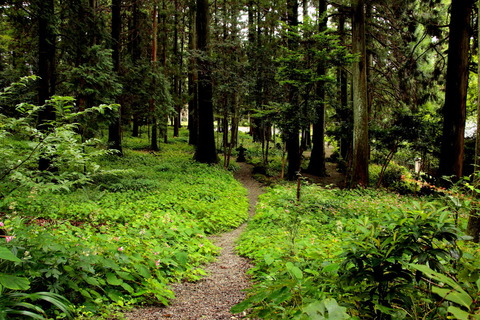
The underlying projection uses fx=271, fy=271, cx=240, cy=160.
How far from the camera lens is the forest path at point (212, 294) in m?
2.78

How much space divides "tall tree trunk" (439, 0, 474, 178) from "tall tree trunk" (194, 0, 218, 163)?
9.31 m

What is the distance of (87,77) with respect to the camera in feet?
29.5

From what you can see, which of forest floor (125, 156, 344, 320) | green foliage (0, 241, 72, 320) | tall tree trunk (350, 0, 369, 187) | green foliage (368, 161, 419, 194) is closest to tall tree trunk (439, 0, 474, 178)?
tall tree trunk (350, 0, 369, 187)

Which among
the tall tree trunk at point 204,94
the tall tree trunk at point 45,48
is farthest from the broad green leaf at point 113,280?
the tall tree trunk at point 204,94

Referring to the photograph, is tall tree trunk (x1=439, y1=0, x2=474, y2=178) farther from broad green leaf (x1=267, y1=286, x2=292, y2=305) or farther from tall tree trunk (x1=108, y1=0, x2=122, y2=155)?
tall tree trunk (x1=108, y1=0, x2=122, y2=155)

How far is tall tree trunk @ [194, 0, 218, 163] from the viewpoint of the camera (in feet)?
43.4

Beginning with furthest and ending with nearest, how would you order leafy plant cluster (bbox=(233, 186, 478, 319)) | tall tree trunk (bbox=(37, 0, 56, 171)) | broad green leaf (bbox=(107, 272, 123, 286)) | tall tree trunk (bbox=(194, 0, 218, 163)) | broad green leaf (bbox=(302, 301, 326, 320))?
tall tree trunk (bbox=(194, 0, 218, 163)) < tall tree trunk (bbox=(37, 0, 56, 171)) < broad green leaf (bbox=(107, 272, 123, 286)) < leafy plant cluster (bbox=(233, 186, 478, 319)) < broad green leaf (bbox=(302, 301, 326, 320))

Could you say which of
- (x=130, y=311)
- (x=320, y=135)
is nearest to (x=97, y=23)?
(x=130, y=311)

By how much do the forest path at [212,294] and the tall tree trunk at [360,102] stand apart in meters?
6.89

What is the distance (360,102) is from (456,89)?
9.11ft

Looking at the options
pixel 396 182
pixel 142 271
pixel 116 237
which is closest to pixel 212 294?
pixel 142 271

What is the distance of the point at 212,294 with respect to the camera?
11.2 feet

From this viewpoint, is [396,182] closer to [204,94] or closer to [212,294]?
[204,94]

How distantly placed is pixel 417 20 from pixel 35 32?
Answer: 14102mm
